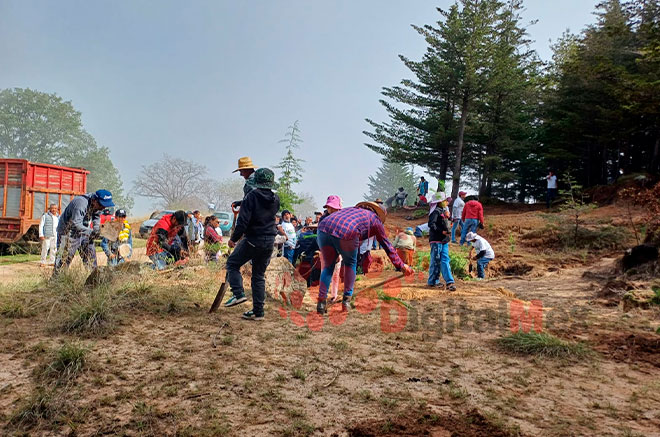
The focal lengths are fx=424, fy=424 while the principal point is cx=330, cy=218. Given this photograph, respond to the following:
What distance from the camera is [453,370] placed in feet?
11.6

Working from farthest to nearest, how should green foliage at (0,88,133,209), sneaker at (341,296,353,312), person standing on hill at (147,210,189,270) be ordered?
green foliage at (0,88,133,209) → person standing on hill at (147,210,189,270) → sneaker at (341,296,353,312)

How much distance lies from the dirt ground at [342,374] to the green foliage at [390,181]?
7179cm

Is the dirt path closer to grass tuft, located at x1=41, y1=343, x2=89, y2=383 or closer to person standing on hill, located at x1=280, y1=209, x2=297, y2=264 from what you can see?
grass tuft, located at x1=41, y1=343, x2=89, y2=383

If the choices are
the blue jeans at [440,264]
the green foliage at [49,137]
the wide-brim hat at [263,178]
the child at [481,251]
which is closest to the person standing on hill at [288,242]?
the blue jeans at [440,264]

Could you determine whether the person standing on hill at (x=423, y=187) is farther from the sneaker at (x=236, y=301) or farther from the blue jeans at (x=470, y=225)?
the sneaker at (x=236, y=301)

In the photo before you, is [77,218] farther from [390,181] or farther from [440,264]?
[390,181]

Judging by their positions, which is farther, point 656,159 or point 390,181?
point 390,181

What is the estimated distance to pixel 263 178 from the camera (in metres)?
4.79

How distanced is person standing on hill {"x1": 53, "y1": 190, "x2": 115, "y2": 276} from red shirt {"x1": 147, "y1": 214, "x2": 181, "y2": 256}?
942 millimetres

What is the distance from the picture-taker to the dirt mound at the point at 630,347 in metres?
3.90

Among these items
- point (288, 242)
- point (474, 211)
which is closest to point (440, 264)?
point (288, 242)

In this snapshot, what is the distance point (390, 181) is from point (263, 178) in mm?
82106

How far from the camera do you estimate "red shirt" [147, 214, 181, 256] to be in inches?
286

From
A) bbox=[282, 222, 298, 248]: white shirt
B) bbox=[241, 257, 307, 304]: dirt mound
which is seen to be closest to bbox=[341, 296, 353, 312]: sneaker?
bbox=[241, 257, 307, 304]: dirt mound
